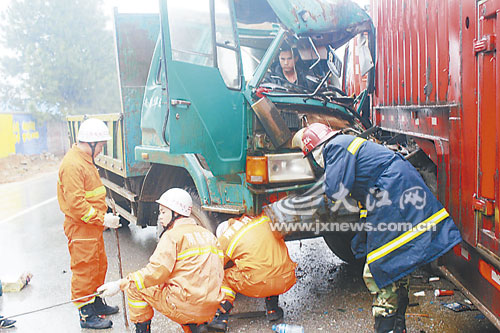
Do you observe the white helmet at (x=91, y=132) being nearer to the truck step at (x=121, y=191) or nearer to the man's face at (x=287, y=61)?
the truck step at (x=121, y=191)

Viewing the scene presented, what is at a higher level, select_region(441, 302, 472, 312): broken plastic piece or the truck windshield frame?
the truck windshield frame

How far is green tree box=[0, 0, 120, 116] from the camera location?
2255 centimetres

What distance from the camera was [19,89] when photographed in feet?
75.9

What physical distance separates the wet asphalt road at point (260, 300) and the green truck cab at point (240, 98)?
2.53 feet

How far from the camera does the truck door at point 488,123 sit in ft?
7.77

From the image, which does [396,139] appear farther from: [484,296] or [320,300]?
[484,296]

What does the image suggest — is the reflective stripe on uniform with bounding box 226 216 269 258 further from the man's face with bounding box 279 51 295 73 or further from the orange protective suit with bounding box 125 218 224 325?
the man's face with bounding box 279 51 295 73

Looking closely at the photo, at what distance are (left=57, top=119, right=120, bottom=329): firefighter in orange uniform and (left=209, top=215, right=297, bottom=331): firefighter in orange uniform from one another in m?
1.02

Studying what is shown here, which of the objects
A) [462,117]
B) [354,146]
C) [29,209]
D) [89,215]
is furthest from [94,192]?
[29,209]

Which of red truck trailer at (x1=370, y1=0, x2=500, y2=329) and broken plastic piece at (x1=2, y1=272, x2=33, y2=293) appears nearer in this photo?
red truck trailer at (x1=370, y1=0, x2=500, y2=329)

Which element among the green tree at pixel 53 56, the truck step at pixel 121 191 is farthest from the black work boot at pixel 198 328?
the green tree at pixel 53 56

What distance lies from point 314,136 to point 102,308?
243cm

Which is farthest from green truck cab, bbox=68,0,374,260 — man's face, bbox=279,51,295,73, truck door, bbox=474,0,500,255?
truck door, bbox=474,0,500,255

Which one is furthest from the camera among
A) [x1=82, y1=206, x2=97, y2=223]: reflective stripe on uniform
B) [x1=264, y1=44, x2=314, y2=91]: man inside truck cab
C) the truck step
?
the truck step
